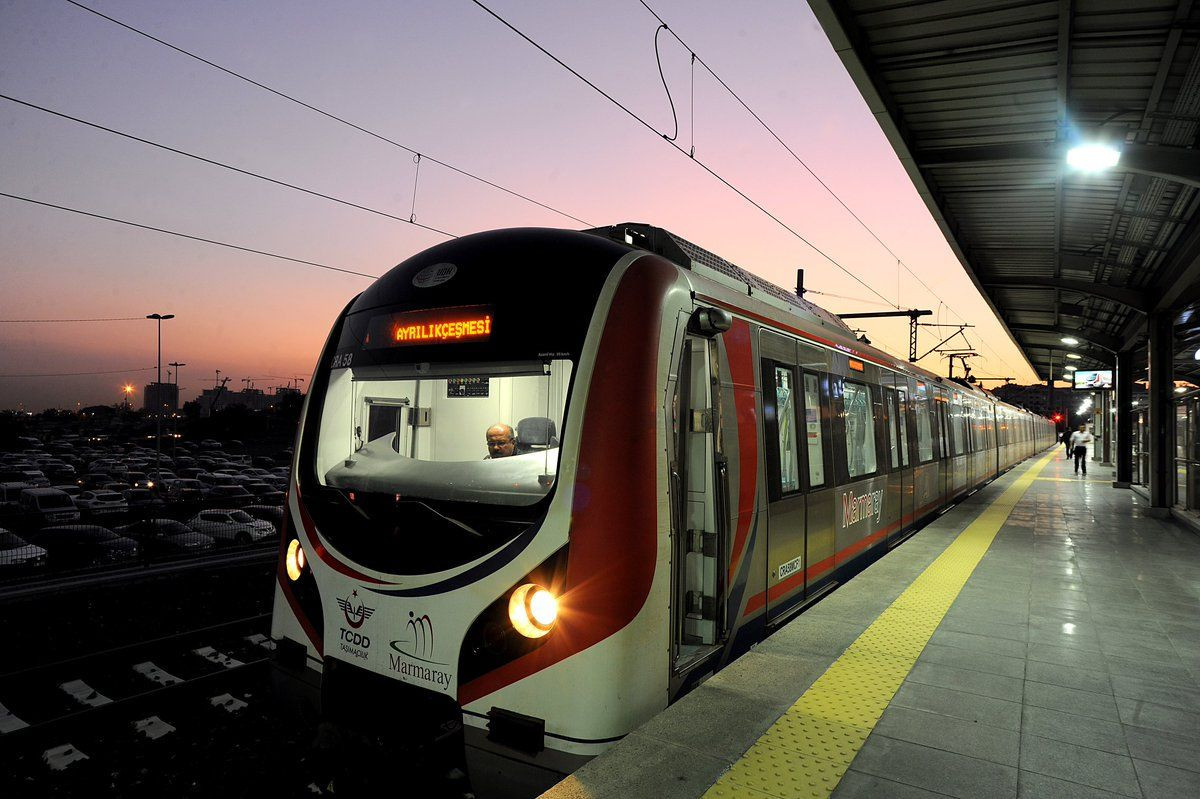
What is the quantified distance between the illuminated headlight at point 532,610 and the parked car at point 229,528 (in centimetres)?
1433

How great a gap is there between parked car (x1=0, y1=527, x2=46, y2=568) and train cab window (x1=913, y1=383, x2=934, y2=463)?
14510 millimetres

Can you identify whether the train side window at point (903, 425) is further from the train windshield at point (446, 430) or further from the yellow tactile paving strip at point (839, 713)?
the train windshield at point (446, 430)

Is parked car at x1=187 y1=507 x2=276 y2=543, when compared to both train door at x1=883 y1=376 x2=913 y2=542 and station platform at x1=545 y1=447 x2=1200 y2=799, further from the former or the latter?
station platform at x1=545 y1=447 x2=1200 y2=799

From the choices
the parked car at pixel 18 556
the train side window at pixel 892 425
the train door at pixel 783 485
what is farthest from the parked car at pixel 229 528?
the train door at pixel 783 485

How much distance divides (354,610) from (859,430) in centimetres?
555

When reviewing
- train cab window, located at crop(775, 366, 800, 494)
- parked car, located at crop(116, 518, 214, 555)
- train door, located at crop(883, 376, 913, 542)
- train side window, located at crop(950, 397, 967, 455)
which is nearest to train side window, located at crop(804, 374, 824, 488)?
train cab window, located at crop(775, 366, 800, 494)

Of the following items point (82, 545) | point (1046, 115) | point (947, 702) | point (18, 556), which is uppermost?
point (1046, 115)

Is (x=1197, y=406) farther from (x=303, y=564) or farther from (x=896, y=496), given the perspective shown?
(x=303, y=564)

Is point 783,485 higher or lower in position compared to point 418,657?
higher

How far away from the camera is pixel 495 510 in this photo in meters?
3.33

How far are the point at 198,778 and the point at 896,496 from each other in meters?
7.74

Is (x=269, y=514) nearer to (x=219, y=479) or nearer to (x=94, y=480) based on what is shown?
(x=219, y=479)

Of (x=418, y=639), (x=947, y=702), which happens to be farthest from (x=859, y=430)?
(x=418, y=639)

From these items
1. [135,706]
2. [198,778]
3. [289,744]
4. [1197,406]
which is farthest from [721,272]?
[1197,406]
